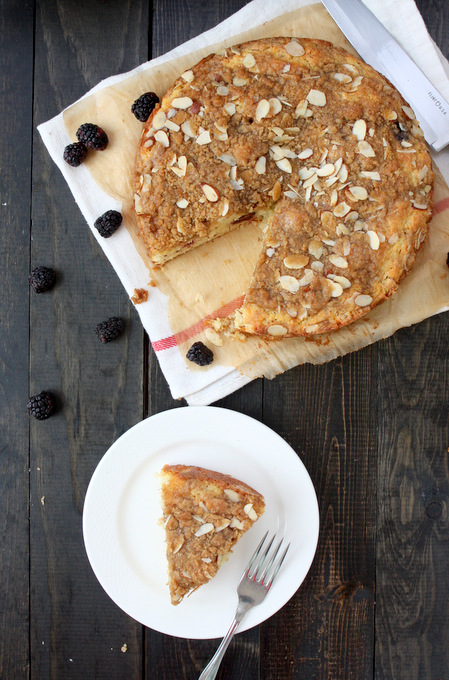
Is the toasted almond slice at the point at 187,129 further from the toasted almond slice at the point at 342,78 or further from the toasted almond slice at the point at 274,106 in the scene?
the toasted almond slice at the point at 342,78

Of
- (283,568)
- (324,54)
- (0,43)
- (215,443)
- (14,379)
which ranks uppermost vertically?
(0,43)

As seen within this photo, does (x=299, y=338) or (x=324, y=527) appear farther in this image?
(x=324, y=527)

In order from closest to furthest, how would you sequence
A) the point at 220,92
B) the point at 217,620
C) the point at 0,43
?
1. the point at 220,92
2. the point at 217,620
3. the point at 0,43

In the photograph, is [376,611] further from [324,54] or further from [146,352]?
[324,54]

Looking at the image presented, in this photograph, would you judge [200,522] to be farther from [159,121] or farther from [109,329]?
[159,121]

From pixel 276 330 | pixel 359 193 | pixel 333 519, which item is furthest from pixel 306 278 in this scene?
pixel 333 519

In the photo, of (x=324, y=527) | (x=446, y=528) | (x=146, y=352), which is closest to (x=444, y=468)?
(x=446, y=528)

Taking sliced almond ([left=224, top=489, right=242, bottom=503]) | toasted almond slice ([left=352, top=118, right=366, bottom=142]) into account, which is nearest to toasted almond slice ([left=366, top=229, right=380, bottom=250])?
toasted almond slice ([left=352, top=118, right=366, bottom=142])
